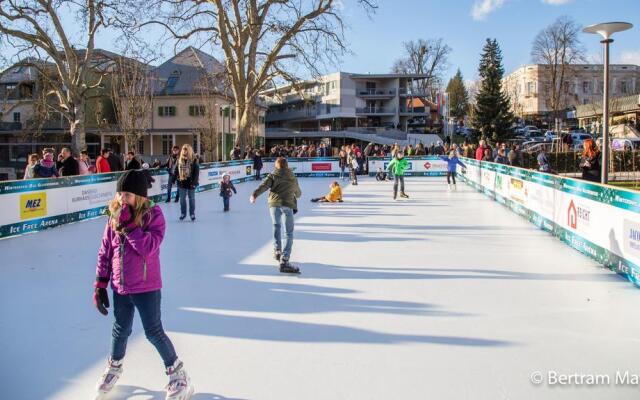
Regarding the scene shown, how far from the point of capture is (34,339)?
4.77 meters

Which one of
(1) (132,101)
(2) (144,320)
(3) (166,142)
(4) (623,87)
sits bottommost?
(2) (144,320)

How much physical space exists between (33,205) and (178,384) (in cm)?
886

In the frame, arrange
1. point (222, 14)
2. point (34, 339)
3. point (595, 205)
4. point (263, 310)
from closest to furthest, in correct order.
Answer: point (34, 339), point (263, 310), point (595, 205), point (222, 14)

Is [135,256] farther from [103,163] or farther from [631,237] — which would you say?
[103,163]

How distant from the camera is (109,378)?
369 centimetres

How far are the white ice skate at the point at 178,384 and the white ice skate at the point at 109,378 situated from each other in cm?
41

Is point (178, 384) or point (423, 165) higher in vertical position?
point (423, 165)

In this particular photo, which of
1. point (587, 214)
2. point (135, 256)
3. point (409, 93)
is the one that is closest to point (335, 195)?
point (587, 214)

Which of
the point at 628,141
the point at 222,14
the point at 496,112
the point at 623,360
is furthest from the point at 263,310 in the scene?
the point at 496,112

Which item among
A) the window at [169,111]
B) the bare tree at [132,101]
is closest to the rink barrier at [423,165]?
the bare tree at [132,101]

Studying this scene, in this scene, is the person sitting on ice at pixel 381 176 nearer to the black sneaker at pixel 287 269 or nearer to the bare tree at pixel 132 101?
the bare tree at pixel 132 101

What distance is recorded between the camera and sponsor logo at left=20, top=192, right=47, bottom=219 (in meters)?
10.7

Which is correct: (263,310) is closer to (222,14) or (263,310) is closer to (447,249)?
(447,249)

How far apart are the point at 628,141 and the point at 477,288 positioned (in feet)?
99.4
